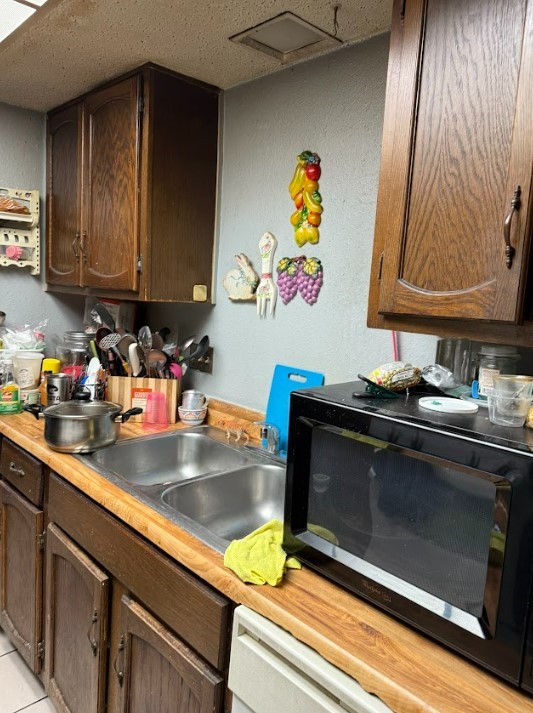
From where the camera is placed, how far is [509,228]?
0.81 meters

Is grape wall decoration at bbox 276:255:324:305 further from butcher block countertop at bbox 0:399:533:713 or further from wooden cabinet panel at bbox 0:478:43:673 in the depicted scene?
wooden cabinet panel at bbox 0:478:43:673

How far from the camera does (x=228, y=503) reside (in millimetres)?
1479

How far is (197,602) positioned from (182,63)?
157cm

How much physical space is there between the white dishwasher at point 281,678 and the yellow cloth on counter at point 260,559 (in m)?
0.06

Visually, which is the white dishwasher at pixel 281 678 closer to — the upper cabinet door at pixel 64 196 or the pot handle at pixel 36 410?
the pot handle at pixel 36 410

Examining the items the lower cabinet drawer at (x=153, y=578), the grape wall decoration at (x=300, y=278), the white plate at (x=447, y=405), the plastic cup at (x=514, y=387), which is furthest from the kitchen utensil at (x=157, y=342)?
the plastic cup at (x=514, y=387)

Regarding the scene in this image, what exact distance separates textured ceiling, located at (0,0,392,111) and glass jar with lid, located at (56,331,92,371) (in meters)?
0.98

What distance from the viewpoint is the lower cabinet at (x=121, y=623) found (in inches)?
39.6

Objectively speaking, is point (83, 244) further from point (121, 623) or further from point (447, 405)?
point (447, 405)

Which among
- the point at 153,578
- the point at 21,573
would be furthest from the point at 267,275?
the point at 21,573

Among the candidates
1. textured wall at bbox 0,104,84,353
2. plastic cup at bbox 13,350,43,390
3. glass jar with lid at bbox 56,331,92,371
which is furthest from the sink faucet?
textured wall at bbox 0,104,84,353

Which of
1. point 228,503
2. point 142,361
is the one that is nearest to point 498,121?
point 228,503

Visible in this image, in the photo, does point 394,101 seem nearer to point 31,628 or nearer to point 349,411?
point 349,411

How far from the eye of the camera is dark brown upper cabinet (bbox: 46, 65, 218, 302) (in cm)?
172
